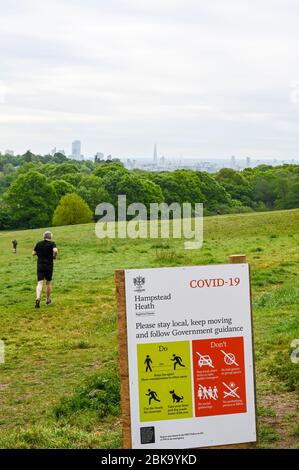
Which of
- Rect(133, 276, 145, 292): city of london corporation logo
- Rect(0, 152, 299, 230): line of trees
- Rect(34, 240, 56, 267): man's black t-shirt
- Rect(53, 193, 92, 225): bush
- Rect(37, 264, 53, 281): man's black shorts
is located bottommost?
Rect(37, 264, 53, 281): man's black shorts

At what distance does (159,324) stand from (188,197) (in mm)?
92433

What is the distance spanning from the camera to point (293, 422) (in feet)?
29.8

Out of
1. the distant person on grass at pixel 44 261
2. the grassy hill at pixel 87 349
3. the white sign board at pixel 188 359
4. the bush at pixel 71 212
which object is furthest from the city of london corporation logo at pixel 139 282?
the bush at pixel 71 212

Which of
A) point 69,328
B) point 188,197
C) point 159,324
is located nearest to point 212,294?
point 159,324

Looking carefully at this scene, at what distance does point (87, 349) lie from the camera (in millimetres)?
14109

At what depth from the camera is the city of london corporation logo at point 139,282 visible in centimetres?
722

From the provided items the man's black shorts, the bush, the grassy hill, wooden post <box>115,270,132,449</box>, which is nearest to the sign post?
wooden post <box>115,270,132,449</box>

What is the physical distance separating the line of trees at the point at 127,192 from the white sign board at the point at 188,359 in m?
70.1

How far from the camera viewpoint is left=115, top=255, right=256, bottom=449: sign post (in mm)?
7184

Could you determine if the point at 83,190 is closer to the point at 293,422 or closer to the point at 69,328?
the point at 69,328

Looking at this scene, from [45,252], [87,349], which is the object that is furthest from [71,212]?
[87,349]

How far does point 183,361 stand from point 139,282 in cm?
89

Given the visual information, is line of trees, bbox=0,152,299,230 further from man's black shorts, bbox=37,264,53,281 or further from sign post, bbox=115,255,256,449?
sign post, bbox=115,255,256,449

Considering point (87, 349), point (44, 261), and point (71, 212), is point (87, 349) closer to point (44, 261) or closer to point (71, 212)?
point (44, 261)
